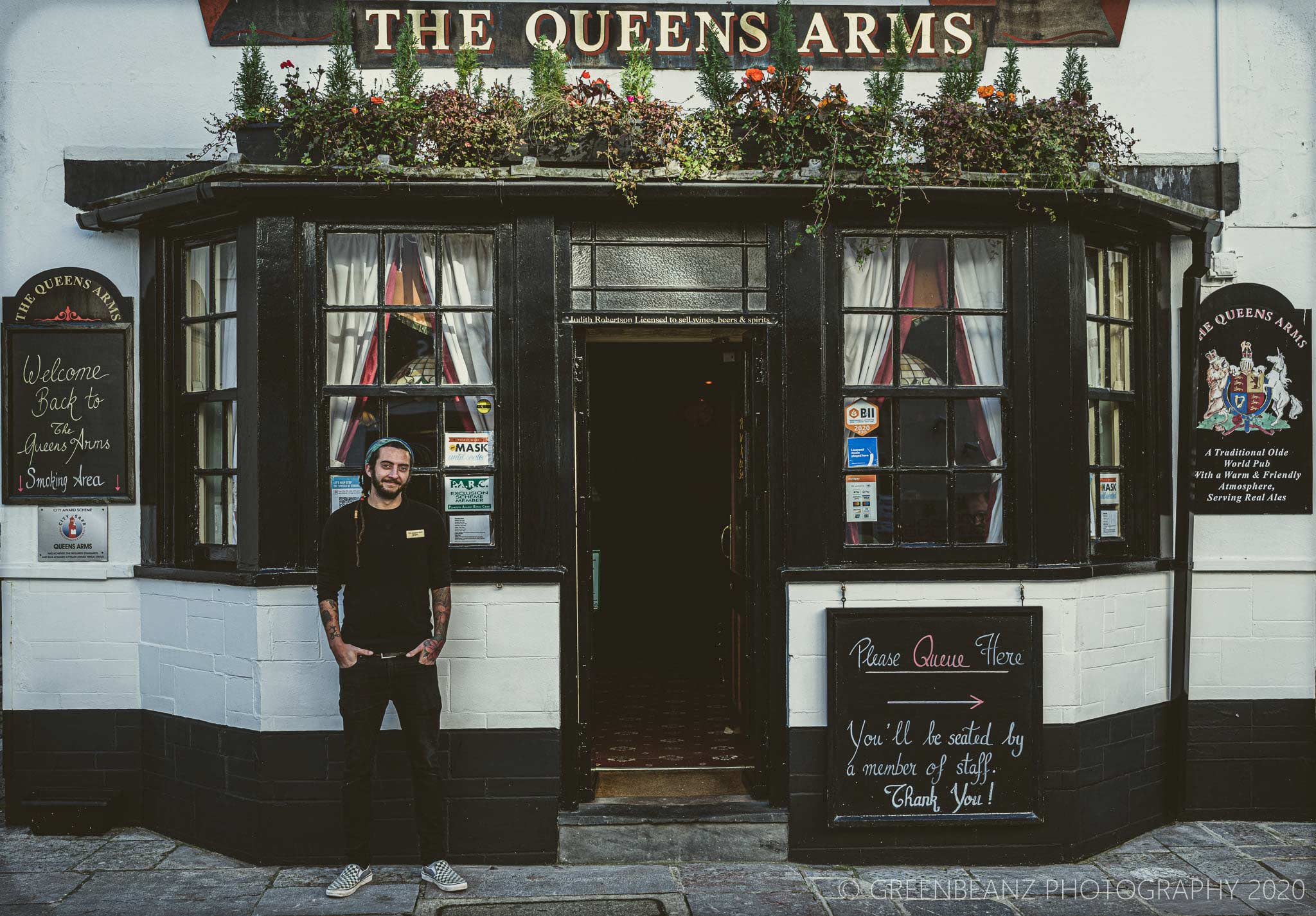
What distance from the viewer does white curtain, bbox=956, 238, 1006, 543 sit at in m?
5.88

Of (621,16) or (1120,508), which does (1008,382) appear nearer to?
(1120,508)

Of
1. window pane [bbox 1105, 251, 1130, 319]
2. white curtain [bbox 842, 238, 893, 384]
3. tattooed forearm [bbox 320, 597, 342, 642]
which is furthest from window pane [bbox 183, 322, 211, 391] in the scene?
window pane [bbox 1105, 251, 1130, 319]

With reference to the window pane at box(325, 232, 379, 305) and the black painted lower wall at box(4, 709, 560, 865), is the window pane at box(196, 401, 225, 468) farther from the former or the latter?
the black painted lower wall at box(4, 709, 560, 865)

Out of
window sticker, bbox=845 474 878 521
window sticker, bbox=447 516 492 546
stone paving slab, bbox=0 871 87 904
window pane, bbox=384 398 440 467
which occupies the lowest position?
stone paving slab, bbox=0 871 87 904

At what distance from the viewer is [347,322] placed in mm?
5773

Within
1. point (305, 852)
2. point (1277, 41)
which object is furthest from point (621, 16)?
point (305, 852)

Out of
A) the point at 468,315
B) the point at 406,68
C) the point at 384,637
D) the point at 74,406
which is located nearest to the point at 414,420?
the point at 468,315

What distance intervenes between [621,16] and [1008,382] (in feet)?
9.82

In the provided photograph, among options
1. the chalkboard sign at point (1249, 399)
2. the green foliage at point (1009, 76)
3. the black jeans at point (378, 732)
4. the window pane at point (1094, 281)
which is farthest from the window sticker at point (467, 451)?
the chalkboard sign at point (1249, 399)

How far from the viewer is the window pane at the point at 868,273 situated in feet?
19.3

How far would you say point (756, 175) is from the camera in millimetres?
5594

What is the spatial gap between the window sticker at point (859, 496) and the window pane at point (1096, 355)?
1400mm

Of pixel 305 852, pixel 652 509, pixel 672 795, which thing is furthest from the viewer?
pixel 652 509

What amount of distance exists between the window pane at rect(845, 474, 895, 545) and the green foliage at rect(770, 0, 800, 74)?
85.2 inches
